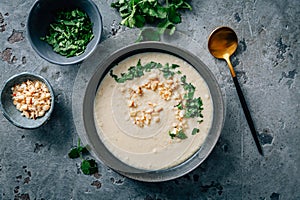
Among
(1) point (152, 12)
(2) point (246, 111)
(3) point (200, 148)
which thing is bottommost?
(3) point (200, 148)

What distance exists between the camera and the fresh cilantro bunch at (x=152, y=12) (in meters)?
1.98

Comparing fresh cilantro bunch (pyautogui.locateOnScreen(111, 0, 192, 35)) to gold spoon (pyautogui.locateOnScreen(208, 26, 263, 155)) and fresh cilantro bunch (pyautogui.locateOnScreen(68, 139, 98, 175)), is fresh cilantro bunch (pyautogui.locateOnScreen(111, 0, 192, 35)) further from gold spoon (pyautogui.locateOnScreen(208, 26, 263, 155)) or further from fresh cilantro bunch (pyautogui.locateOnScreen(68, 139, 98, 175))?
fresh cilantro bunch (pyautogui.locateOnScreen(68, 139, 98, 175))

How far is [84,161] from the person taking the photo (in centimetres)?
203

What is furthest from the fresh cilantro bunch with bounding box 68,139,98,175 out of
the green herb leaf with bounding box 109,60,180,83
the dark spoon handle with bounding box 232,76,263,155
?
the dark spoon handle with bounding box 232,76,263,155

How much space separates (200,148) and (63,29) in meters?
0.81

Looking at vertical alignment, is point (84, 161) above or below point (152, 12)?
below

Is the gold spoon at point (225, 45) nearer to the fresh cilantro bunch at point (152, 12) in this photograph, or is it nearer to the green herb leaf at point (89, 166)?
the fresh cilantro bunch at point (152, 12)

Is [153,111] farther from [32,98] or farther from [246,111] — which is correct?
[32,98]

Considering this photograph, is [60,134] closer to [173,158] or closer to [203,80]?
[173,158]

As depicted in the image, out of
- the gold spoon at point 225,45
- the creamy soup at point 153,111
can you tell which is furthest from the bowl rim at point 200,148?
the gold spoon at point 225,45

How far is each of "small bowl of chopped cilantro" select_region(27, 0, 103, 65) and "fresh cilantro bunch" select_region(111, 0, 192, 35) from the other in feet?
0.44

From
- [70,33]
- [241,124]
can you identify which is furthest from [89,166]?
[241,124]

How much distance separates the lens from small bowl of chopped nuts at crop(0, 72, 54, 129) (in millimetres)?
1981

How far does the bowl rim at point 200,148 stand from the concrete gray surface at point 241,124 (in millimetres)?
112
